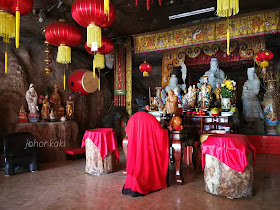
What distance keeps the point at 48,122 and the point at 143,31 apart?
3.75 meters

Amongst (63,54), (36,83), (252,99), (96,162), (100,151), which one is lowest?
(96,162)

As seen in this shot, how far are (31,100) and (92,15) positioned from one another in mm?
3034

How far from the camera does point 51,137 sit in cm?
478

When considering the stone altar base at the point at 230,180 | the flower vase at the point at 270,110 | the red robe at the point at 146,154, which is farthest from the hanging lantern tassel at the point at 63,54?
the flower vase at the point at 270,110

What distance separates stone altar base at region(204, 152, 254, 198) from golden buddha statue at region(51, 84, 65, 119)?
4174 mm

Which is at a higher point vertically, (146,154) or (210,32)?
(210,32)

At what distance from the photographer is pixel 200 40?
216 inches

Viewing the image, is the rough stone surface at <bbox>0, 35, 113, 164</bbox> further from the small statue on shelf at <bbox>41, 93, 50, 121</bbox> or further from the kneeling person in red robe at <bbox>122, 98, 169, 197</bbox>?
the kneeling person in red robe at <bbox>122, 98, 169, 197</bbox>

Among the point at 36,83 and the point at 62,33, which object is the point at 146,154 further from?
the point at 36,83

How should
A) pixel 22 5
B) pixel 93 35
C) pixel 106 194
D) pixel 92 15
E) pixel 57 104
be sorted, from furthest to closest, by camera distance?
pixel 57 104 < pixel 93 35 < pixel 92 15 < pixel 106 194 < pixel 22 5

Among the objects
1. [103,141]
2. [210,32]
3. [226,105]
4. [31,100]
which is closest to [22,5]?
[103,141]

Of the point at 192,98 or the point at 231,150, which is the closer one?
the point at 231,150

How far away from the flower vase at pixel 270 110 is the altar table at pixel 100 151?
4.64 m

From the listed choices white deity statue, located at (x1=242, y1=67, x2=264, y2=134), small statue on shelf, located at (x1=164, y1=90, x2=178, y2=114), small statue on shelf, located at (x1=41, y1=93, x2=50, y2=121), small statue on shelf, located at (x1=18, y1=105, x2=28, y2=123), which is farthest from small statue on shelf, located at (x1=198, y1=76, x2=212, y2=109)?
small statue on shelf, located at (x1=18, y1=105, x2=28, y2=123)
